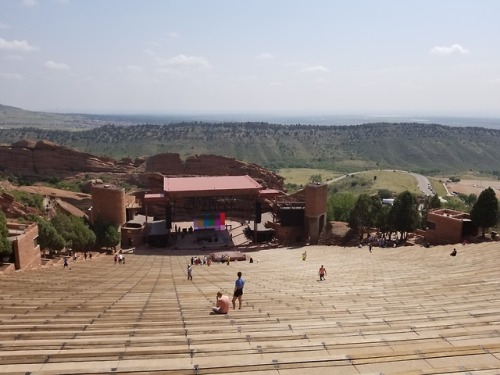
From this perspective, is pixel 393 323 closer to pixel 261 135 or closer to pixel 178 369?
pixel 178 369

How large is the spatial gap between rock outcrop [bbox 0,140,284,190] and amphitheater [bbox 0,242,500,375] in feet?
194

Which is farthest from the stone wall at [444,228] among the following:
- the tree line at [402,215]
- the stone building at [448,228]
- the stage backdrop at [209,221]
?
the stage backdrop at [209,221]

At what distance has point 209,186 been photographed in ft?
157

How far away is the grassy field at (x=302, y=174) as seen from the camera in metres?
122

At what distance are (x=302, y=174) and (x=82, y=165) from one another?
236ft

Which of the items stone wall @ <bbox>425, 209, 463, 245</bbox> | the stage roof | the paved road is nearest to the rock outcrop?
the stage roof

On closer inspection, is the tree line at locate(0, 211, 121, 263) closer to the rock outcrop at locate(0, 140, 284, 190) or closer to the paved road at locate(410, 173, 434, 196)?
the rock outcrop at locate(0, 140, 284, 190)

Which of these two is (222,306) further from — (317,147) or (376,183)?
(317,147)

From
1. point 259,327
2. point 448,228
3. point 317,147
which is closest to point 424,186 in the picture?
point 317,147

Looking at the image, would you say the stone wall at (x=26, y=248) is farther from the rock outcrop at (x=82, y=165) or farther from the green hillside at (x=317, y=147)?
the green hillside at (x=317, y=147)

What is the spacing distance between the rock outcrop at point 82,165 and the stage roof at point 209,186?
25.2 metres

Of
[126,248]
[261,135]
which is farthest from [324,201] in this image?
[261,135]

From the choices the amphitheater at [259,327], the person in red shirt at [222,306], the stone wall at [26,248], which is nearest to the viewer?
the amphitheater at [259,327]

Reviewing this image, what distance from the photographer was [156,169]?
80312 millimetres
